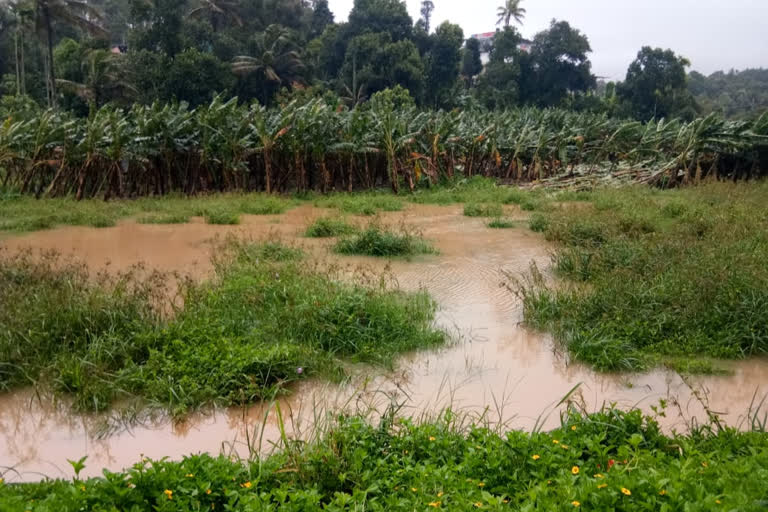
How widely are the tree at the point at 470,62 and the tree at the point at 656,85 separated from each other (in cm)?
995

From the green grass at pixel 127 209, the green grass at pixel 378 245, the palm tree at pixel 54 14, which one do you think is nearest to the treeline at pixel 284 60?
the palm tree at pixel 54 14

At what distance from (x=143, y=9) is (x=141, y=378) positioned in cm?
2186

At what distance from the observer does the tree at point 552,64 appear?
3688cm

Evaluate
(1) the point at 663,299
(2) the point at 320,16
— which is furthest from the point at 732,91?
(1) the point at 663,299

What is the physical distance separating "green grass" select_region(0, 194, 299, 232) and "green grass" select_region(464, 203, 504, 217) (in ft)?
11.8

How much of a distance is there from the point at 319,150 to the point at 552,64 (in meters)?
26.0

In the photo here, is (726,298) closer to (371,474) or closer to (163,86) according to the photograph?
(371,474)

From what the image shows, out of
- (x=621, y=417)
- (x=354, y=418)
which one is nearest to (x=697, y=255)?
(x=621, y=417)

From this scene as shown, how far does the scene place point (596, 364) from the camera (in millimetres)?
5090

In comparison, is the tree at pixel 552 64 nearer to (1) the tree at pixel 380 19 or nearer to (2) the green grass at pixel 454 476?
(1) the tree at pixel 380 19

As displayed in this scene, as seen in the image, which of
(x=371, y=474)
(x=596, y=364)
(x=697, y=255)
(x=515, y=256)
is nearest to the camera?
(x=371, y=474)

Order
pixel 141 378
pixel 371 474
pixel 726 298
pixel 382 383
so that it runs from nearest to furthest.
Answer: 1. pixel 371 474
2. pixel 141 378
3. pixel 382 383
4. pixel 726 298

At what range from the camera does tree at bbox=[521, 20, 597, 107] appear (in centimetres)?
3688

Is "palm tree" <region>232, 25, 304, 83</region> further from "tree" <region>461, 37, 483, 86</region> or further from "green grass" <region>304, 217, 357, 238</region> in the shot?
"green grass" <region>304, 217, 357, 238</region>
